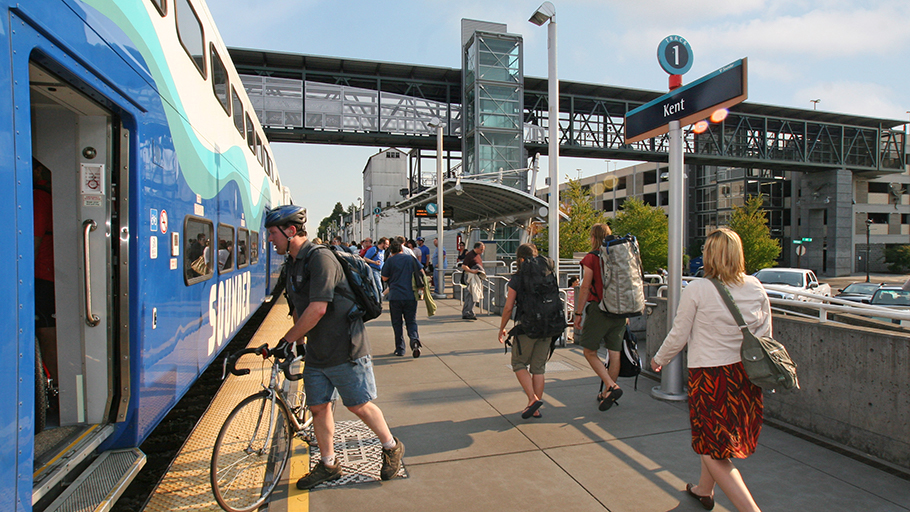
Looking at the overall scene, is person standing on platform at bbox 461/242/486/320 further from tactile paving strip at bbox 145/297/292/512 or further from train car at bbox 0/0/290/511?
train car at bbox 0/0/290/511

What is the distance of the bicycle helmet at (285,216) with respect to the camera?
140 inches

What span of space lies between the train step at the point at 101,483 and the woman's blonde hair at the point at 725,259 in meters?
3.41

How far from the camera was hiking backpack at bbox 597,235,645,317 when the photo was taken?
5449mm

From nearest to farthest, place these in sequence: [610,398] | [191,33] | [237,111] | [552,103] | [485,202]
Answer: [191,33]
[610,398]
[237,111]
[552,103]
[485,202]

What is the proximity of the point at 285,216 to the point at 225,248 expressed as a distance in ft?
10.8

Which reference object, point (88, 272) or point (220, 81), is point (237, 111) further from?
point (88, 272)

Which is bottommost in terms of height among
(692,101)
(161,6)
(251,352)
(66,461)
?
(66,461)

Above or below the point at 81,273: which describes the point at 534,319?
below

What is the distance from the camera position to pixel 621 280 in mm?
5445

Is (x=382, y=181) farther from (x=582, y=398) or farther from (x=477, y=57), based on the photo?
(x=582, y=398)

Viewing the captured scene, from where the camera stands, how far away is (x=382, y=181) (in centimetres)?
8094

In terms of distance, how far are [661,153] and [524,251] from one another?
42698mm

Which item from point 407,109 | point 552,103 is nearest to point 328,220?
point 407,109

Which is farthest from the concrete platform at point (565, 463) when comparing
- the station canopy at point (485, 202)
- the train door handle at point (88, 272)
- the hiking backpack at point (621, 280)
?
the station canopy at point (485, 202)
